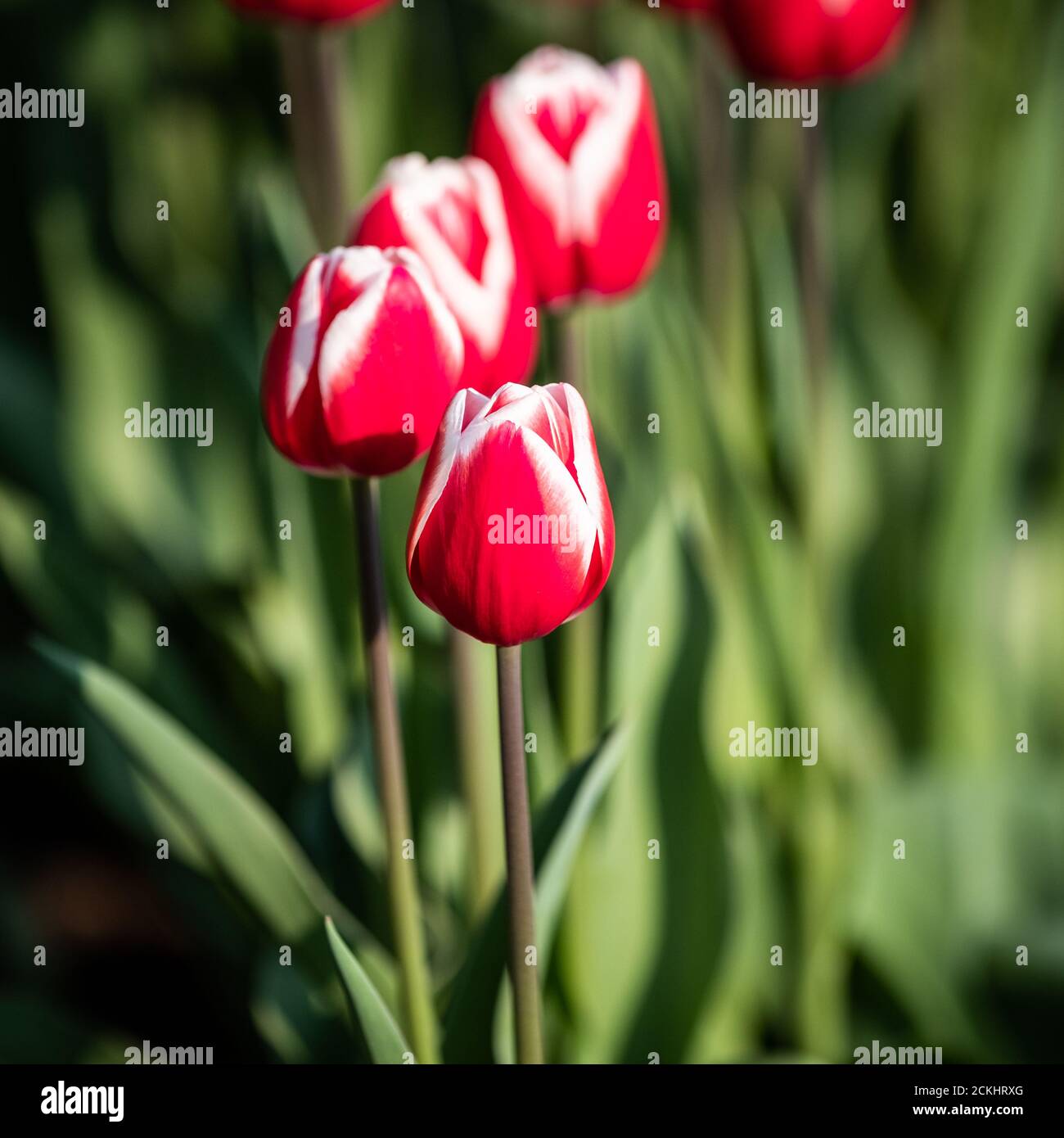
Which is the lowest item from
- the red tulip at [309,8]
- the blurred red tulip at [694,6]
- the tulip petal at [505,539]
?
the tulip petal at [505,539]

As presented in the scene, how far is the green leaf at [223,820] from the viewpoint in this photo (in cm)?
55

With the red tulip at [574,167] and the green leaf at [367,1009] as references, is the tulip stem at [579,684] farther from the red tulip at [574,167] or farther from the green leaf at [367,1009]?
the green leaf at [367,1009]

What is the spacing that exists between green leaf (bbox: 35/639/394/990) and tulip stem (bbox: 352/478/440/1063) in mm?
38

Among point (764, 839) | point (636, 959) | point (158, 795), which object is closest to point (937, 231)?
point (764, 839)

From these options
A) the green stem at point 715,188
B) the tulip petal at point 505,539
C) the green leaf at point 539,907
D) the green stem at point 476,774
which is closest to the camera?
the tulip petal at point 505,539

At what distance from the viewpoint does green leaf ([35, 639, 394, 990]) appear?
1.79 ft

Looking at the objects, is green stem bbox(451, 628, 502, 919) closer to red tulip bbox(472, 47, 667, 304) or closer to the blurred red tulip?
red tulip bbox(472, 47, 667, 304)

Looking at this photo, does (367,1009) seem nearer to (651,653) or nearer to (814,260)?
(651,653)

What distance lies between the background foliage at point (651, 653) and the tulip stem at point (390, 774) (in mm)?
22

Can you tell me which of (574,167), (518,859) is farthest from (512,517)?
(574,167)

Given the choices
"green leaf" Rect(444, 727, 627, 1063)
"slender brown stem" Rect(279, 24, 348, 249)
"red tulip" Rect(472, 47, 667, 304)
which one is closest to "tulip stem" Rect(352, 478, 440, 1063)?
"green leaf" Rect(444, 727, 627, 1063)

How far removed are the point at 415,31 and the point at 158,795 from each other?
87cm

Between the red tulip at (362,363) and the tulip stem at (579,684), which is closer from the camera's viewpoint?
the red tulip at (362,363)

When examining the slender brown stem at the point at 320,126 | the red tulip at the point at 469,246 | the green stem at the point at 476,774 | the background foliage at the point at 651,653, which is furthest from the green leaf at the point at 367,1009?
the slender brown stem at the point at 320,126
